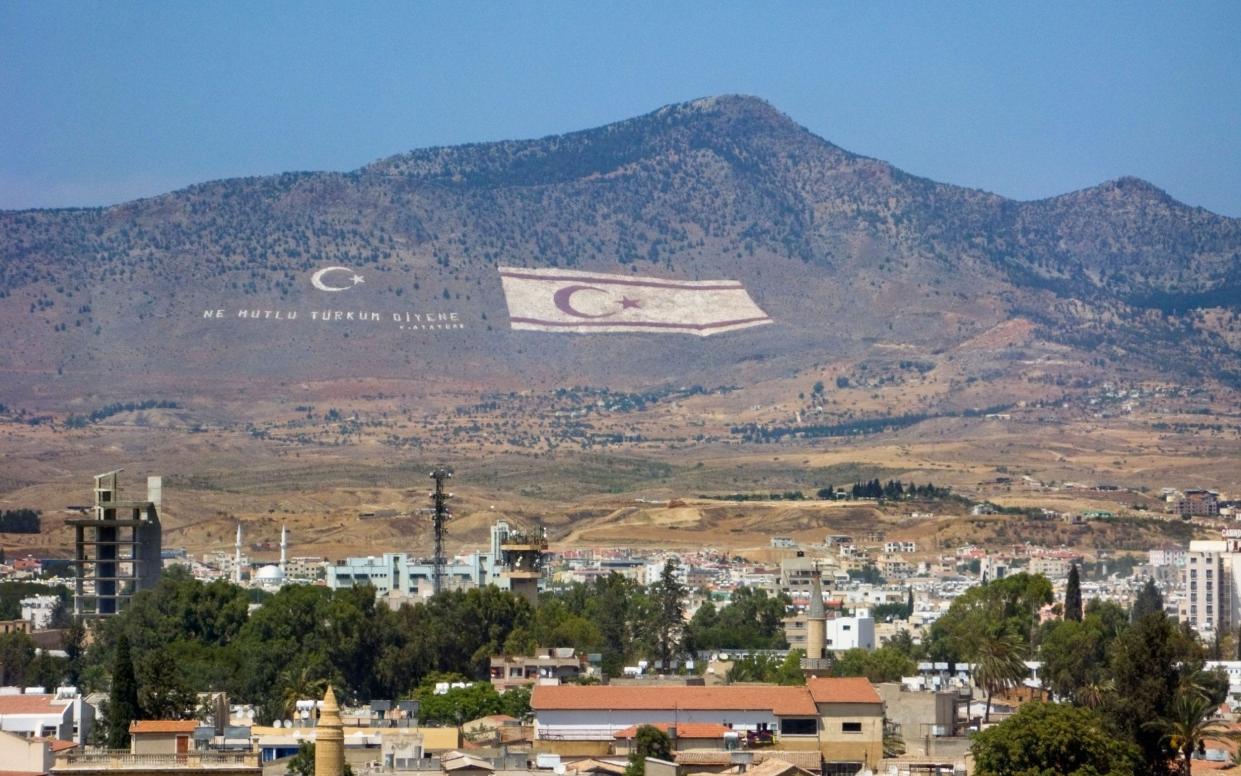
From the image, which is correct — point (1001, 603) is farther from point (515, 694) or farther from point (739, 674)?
point (515, 694)

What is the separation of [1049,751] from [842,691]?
36.8 feet

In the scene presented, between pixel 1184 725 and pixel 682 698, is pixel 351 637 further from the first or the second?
pixel 1184 725

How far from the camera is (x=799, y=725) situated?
6569cm

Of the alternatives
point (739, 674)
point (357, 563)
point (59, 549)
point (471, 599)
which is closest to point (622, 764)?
point (739, 674)

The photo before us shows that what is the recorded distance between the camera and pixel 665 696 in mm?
68812

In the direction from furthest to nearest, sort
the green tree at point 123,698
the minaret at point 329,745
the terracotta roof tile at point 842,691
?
1. the terracotta roof tile at point 842,691
2. the green tree at point 123,698
3. the minaret at point 329,745

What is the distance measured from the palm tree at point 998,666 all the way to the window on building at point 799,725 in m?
18.1

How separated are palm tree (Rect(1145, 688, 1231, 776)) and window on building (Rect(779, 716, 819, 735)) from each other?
24.4 ft

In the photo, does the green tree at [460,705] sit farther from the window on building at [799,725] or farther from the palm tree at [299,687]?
the window on building at [799,725]

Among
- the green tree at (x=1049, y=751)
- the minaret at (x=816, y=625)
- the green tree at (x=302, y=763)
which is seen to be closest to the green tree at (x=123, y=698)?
the green tree at (x=302, y=763)

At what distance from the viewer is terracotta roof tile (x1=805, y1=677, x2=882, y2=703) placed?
66000mm

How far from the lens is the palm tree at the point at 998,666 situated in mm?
87312

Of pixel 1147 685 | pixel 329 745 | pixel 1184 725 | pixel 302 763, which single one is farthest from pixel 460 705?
pixel 329 745

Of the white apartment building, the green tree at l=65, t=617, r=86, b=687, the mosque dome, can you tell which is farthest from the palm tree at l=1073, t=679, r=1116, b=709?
the white apartment building
